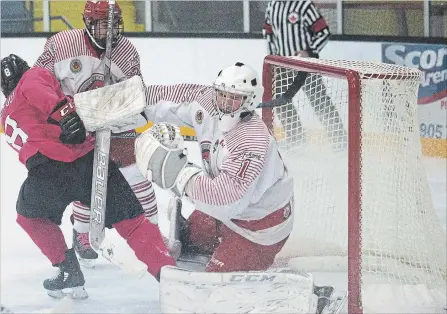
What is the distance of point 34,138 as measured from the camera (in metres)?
2.70

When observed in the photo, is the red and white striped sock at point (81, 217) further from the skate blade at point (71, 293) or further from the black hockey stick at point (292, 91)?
the black hockey stick at point (292, 91)

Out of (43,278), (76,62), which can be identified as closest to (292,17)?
(76,62)

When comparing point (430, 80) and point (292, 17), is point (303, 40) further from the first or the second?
point (430, 80)

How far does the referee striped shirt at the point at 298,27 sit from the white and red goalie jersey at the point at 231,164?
0.48m

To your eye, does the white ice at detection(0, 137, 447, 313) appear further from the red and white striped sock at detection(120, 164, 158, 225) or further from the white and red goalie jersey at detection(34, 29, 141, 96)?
the white and red goalie jersey at detection(34, 29, 141, 96)

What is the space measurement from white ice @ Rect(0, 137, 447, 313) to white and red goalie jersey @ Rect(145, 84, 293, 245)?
0.39 feet

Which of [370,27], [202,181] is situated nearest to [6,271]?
[202,181]

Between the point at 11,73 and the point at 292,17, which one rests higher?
the point at 292,17

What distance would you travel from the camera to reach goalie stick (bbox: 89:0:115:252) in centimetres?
268

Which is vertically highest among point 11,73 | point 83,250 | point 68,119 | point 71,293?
point 11,73

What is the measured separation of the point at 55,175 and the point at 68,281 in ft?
1.00

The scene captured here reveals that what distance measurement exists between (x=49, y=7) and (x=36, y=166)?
0.47 m

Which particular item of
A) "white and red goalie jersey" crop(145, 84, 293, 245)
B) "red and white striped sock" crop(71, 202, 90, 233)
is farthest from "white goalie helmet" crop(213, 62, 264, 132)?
"red and white striped sock" crop(71, 202, 90, 233)

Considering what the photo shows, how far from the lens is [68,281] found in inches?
111
